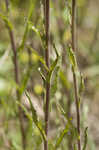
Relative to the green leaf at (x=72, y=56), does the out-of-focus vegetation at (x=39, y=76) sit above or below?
below

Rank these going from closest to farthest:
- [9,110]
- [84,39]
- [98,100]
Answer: [9,110] < [98,100] < [84,39]

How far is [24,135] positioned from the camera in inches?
47.6

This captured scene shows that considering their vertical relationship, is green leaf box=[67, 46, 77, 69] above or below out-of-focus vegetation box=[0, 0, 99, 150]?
above

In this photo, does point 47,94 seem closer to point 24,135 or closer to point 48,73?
point 48,73

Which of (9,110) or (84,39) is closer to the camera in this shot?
(9,110)

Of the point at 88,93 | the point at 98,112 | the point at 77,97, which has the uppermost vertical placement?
the point at 77,97

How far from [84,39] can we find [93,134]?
1.10 m

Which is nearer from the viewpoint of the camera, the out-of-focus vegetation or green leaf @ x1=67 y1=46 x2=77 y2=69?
green leaf @ x1=67 y1=46 x2=77 y2=69

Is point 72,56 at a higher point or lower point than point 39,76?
higher

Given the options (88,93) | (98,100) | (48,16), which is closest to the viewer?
(48,16)

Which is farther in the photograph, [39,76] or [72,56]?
[39,76]

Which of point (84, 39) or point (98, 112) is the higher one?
point (84, 39)

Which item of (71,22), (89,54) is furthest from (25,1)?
(71,22)

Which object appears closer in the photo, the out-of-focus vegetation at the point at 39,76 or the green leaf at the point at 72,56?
the green leaf at the point at 72,56
